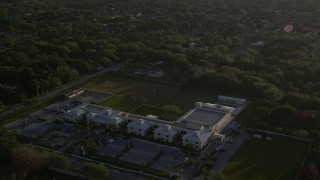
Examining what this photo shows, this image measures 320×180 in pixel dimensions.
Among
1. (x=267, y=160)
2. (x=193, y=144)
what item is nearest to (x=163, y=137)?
(x=193, y=144)

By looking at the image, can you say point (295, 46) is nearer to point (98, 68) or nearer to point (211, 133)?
point (98, 68)

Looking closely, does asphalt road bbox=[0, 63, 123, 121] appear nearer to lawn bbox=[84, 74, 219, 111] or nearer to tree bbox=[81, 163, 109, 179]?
lawn bbox=[84, 74, 219, 111]

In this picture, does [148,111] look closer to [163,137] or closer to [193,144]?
[163,137]

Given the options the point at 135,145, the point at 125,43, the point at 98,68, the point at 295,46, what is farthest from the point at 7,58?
the point at 295,46

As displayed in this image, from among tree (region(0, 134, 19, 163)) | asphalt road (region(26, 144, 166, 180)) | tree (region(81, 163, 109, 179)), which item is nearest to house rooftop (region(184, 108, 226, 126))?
asphalt road (region(26, 144, 166, 180))

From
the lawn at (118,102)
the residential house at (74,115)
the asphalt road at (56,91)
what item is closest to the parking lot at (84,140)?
the residential house at (74,115)
